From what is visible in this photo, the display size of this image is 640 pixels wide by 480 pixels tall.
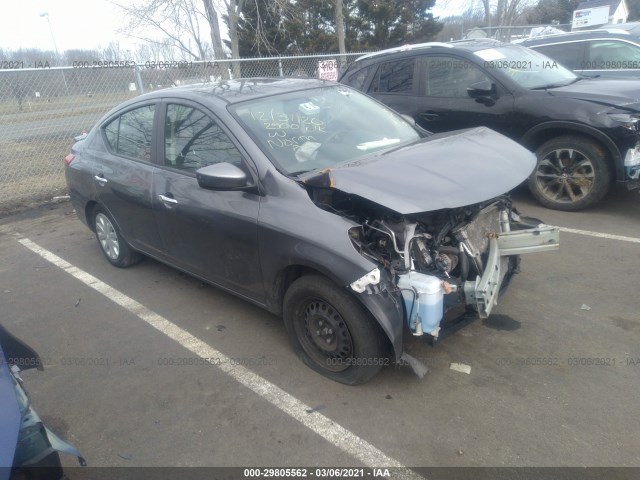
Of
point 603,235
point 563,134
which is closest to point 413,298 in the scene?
point 603,235

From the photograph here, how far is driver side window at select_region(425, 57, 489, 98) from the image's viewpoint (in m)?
5.92

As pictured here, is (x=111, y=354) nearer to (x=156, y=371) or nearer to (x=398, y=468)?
(x=156, y=371)

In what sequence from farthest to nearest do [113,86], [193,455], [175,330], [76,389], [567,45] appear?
[113,86]
[567,45]
[175,330]
[76,389]
[193,455]

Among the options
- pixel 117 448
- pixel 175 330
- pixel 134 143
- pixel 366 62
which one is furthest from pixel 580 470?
pixel 366 62

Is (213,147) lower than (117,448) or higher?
higher

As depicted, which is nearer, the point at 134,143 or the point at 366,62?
the point at 134,143

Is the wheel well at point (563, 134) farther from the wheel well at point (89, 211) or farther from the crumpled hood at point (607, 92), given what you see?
the wheel well at point (89, 211)

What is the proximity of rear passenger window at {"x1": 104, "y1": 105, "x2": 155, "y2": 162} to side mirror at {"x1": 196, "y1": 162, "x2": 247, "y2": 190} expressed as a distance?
1.25 metres

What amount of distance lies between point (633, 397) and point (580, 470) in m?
0.72

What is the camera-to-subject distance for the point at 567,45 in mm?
8430

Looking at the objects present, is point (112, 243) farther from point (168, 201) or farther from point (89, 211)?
point (168, 201)

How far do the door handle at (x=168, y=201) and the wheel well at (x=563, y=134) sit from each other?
4056 mm

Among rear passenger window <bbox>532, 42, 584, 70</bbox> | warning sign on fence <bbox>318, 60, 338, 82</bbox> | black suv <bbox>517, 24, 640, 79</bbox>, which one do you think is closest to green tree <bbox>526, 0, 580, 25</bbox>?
warning sign on fence <bbox>318, 60, 338, 82</bbox>

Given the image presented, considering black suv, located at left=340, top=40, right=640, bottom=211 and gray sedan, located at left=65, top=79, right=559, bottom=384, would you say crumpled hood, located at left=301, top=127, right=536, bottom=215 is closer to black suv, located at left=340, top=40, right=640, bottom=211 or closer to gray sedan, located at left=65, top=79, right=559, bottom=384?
gray sedan, located at left=65, top=79, right=559, bottom=384
